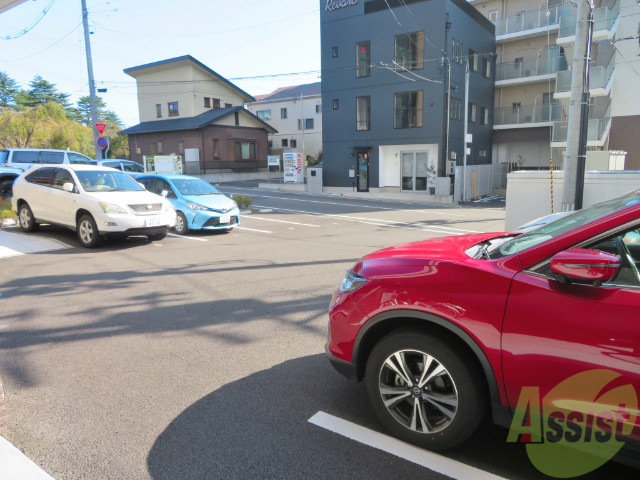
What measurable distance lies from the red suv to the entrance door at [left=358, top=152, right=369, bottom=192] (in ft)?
79.4

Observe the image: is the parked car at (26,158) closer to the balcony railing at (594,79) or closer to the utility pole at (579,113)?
the utility pole at (579,113)

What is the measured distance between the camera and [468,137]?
75.4 feet

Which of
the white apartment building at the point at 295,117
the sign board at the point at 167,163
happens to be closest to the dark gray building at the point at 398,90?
the sign board at the point at 167,163

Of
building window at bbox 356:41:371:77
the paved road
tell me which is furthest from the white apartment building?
the paved road

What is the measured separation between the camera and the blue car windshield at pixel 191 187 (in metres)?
11.7

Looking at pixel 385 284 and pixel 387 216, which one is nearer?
pixel 385 284

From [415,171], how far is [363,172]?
3161mm

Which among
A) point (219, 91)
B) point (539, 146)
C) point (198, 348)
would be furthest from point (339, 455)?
point (219, 91)

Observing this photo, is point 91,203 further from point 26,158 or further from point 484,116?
point 484,116

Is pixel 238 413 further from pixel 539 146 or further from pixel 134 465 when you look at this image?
pixel 539 146

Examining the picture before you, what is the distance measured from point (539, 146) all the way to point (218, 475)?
32397mm

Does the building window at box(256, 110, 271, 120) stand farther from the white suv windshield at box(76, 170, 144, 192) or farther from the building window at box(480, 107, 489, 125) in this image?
the white suv windshield at box(76, 170, 144, 192)

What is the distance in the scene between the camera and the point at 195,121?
117 ft

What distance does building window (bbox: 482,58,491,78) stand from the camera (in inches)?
1156
